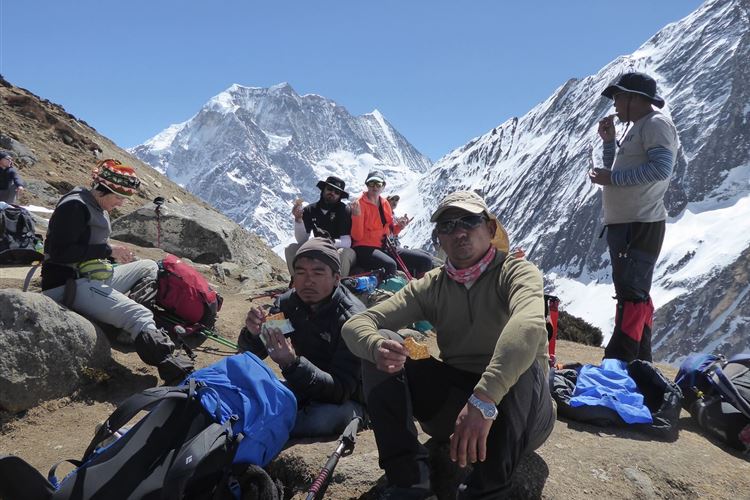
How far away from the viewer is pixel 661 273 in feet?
524

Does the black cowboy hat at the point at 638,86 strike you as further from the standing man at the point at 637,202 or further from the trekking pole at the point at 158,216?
the trekking pole at the point at 158,216

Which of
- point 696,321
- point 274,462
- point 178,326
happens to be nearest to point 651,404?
point 274,462

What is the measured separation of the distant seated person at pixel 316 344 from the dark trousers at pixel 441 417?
780mm

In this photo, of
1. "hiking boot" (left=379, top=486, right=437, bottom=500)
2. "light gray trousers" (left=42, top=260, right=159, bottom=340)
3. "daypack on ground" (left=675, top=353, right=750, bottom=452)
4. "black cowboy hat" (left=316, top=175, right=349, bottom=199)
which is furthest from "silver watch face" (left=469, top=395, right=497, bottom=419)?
→ "black cowboy hat" (left=316, top=175, right=349, bottom=199)

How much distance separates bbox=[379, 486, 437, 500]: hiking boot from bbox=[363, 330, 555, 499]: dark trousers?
0.03m

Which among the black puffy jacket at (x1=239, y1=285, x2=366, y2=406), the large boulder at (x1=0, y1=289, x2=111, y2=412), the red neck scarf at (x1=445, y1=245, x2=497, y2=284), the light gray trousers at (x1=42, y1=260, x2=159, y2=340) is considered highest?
the red neck scarf at (x1=445, y1=245, x2=497, y2=284)


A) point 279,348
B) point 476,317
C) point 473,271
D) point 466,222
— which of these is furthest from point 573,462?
point 279,348

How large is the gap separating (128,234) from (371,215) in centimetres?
786

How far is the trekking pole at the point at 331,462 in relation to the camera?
333 cm

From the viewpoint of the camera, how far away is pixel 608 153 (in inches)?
241

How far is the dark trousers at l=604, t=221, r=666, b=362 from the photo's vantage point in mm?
5285

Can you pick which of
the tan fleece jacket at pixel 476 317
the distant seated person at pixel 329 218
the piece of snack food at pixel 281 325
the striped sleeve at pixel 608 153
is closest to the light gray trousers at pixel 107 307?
the piece of snack food at pixel 281 325

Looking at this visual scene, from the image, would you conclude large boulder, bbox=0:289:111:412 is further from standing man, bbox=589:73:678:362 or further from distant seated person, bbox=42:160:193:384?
standing man, bbox=589:73:678:362

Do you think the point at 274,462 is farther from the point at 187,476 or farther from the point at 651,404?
the point at 651,404
